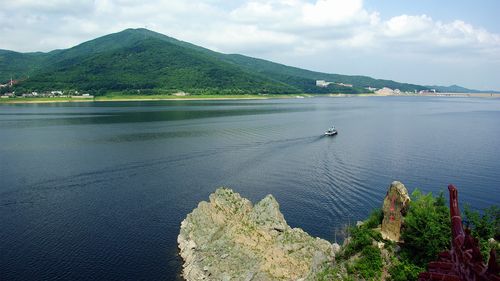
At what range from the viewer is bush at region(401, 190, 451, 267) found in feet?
87.7

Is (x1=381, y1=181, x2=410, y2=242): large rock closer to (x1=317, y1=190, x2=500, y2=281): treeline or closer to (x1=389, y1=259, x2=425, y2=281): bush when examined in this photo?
(x1=317, y1=190, x2=500, y2=281): treeline

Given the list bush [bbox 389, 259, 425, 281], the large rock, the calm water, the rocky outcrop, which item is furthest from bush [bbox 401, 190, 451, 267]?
the calm water

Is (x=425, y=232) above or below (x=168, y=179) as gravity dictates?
above

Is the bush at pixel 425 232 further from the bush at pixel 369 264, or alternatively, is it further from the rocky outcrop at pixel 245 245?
the rocky outcrop at pixel 245 245

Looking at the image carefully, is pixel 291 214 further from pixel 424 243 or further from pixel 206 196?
pixel 424 243

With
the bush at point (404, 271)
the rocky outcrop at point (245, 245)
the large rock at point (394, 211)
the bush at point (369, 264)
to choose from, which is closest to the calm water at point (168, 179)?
the rocky outcrop at point (245, 245)

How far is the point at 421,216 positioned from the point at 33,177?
6676cm

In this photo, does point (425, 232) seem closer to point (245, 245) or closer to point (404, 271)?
point (404, 271)

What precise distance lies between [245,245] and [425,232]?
54.5ft

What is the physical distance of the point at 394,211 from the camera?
30.8m

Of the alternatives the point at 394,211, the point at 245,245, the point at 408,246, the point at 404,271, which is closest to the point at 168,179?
the point at 245,245

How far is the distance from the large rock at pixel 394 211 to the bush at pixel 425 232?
40.4 inches

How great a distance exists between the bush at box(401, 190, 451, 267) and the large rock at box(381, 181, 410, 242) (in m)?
1.03

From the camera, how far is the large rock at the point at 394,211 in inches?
1202
